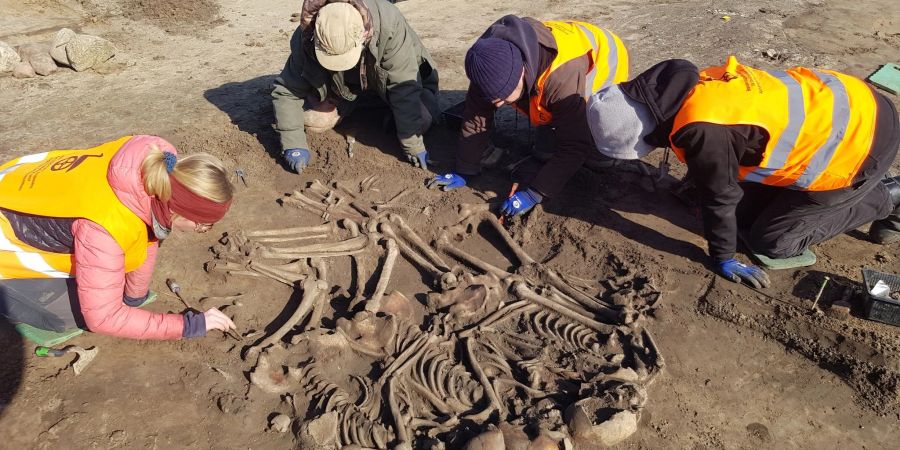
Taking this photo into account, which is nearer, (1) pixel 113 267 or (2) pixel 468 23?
(1) pixel 113 267

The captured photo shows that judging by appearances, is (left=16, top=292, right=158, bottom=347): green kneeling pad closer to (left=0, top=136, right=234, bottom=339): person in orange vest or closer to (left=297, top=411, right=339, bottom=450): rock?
(left=0, top=136, right=234, bottom=339): person in orange vest

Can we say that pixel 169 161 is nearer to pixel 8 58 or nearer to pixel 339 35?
pixel 339 35

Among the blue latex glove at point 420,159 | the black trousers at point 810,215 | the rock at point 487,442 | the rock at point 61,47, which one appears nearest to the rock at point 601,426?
the rock at point 487,442

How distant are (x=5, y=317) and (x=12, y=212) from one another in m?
0.81

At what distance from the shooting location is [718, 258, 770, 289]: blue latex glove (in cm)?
394

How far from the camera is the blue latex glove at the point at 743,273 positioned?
394cm

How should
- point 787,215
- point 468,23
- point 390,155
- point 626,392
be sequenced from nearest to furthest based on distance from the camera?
point 626,392 → point 787,215 → point 390,155 → point 468,23

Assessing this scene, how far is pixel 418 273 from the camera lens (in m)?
4.22

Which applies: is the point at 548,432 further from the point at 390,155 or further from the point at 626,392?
the point at 390,155

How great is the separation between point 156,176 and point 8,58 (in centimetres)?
537

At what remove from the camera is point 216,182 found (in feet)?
9.46

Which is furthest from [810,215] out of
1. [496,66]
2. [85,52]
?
[85,52]

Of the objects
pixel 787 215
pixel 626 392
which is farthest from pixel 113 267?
pixel 787 215

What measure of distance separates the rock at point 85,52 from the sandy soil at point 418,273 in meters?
0.11
